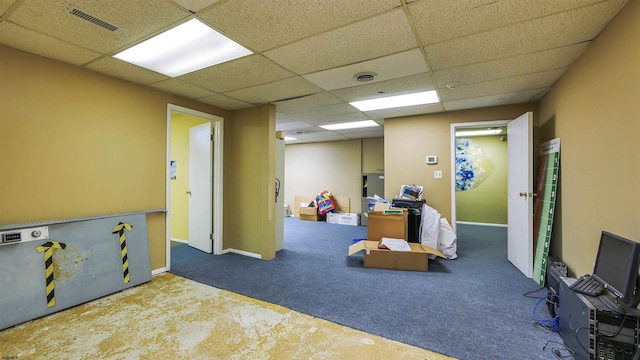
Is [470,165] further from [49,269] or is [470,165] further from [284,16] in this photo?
[49,269]

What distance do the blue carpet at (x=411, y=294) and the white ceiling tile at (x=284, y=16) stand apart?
7.71ft

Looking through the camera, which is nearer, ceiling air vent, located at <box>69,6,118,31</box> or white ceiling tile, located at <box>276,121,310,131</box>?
ceiling air vent, located at <box>69,6,118,31</box>

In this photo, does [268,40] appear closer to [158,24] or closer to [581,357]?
[158,24]

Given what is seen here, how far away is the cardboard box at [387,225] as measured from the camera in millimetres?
3830

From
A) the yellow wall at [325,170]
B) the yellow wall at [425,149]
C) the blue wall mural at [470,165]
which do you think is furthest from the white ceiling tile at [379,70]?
the blue wall mural at [470,165]

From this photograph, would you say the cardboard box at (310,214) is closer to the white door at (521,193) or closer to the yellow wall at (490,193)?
the yellow wall at (490,193)

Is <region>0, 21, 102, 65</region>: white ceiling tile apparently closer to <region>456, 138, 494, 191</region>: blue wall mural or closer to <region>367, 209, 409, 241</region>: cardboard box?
<region>367, 209, 409, 241</region>: cardboard box

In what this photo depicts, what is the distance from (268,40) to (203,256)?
10.9 feet

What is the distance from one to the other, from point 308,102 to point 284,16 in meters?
2.03

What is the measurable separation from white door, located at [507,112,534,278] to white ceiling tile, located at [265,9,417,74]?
2.10m

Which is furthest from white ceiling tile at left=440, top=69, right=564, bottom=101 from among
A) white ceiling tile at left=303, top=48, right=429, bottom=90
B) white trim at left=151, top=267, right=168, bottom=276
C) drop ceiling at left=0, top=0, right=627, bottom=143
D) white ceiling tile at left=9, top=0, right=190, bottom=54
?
white trim at left=151, top=267, right=168, bottom=276

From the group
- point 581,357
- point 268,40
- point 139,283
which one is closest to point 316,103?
point 268,40

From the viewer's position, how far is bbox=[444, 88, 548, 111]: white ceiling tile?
3.41 m

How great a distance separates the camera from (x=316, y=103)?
12.6 ft
